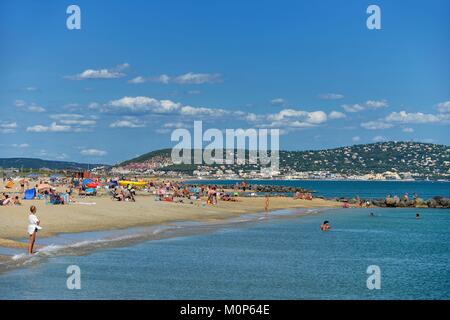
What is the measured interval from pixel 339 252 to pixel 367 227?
1625 cm

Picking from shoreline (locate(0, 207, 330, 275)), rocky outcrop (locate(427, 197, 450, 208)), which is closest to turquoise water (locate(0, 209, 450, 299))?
shoreline (locate(0, 207, 330, 275))

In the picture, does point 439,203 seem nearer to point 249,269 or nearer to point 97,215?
point 97,215

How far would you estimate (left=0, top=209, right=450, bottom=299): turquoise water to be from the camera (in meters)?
19.2

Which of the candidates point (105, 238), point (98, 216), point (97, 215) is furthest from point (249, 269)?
point (97, 215)

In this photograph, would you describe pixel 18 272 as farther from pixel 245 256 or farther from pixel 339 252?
pixel 339 252

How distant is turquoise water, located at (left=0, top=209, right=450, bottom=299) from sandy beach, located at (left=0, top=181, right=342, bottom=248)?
488 cm

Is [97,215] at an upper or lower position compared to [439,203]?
upper

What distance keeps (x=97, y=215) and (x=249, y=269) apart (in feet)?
61.3

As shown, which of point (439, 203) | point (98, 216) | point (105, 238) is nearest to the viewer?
point (105, 238)

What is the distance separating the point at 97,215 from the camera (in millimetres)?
40656

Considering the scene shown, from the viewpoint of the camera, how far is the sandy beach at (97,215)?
30.8 metres

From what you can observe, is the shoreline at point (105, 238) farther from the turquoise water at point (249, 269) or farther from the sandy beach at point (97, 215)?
the sandy beach at point (97, 215)

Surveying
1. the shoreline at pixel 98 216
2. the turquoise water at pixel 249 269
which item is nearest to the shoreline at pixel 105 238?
the turquoise water at pixel 249 269
